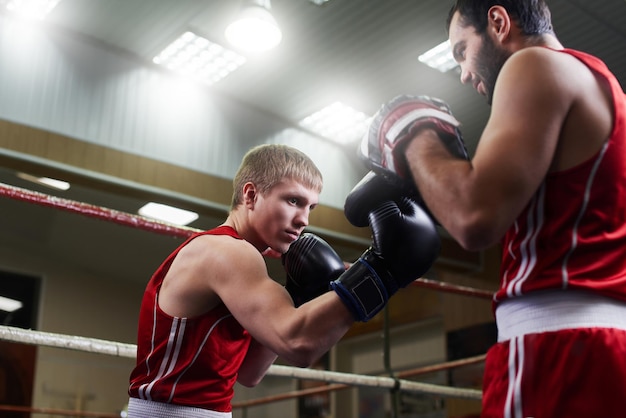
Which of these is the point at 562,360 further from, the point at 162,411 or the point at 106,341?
the point at 106,341

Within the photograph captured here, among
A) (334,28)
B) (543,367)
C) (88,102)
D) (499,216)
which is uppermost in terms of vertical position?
(334,28)

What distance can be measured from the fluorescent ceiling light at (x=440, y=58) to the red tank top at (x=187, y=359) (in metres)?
5.29

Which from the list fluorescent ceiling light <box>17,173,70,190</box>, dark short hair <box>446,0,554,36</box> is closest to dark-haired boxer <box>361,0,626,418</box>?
dark short hair <box>446,0,554,36</box>

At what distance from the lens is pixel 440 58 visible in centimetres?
663

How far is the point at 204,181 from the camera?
6918mm

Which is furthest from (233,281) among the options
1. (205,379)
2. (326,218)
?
(326,218)

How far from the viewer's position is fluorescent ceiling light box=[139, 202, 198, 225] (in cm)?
842

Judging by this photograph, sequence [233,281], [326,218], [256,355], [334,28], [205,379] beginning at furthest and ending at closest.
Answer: [326,218]
[334,28]
[256,355]
[205,379]
[233,281]

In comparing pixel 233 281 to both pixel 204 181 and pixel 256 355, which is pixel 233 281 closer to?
pixel 256 355

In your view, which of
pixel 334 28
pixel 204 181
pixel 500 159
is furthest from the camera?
pixel 204 181

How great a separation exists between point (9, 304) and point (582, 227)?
10.1 m

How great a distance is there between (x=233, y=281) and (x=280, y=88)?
5.99 m

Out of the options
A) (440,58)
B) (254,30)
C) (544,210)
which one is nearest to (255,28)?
(254,30)

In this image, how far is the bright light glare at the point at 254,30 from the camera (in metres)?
5.35
